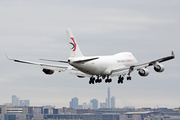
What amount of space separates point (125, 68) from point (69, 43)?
15333 millimetres

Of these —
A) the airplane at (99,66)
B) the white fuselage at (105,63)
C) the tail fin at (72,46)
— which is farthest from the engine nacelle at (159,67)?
the tail fin at (72,46)

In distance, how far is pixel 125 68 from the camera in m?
90.8

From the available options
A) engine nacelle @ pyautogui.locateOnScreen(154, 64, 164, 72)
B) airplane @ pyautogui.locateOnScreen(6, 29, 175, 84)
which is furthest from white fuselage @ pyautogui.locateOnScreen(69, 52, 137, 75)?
engine nacelle @ pyautogui.locateOnScreen(154, 64, 164, 72)

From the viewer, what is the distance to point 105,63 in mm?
88812

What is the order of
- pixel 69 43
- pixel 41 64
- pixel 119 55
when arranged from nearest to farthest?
pixel 69 43
pixel 41 64
pixel 119 55

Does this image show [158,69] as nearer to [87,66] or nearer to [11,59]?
[87,66]

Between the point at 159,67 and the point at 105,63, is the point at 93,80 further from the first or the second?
the point at 159,67

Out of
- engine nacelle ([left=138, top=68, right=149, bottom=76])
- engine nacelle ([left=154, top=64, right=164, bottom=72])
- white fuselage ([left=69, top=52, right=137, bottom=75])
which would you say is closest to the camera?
white fuselage ([left=69, top=52, right=137, bottom=75])

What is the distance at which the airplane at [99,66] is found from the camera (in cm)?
8194

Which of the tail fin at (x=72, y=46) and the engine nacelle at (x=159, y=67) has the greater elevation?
the tail fin at (x=72, y=46)

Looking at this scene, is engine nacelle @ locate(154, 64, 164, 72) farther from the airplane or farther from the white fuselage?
the white fuselage

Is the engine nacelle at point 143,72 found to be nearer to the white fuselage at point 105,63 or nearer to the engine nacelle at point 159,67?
the engine nacelle at point 159,67

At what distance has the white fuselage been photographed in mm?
82188

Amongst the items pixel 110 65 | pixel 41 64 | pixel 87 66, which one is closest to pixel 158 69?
pixel 110 65
